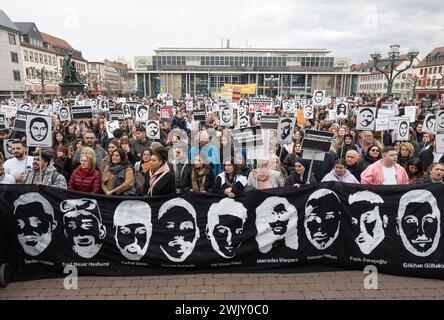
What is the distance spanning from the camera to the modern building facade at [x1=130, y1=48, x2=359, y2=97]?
8862 centimetres

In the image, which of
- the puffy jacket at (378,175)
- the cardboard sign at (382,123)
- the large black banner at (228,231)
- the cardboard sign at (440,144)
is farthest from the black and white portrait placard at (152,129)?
the cardboard sign at (440,144)

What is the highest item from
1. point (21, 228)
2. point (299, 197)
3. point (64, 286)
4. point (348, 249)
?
point (299, 197)

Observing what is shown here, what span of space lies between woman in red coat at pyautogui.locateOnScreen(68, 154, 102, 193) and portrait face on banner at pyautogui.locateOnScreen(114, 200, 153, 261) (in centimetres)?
75

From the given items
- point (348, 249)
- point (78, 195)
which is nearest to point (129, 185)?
point (78, 195)

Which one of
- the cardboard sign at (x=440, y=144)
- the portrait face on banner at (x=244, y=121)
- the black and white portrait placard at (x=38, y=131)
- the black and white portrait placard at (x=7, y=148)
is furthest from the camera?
the portrait face on banner at (x=244, y=121)

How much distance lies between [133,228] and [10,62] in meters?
64.0

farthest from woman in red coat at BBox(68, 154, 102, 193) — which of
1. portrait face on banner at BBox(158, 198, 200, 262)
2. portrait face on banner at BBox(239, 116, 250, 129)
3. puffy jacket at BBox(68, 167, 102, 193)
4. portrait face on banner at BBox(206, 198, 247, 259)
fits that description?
portrait face on banner at BBox(239, 116, 250, 129)

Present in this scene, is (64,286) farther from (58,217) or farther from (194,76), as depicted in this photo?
(194,76)

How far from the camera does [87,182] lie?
16.9ft

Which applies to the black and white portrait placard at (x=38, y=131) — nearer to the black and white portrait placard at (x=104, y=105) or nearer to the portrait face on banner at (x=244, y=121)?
the portrait face on banner at (x=244, y=121)

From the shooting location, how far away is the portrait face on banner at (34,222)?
15.3 feet

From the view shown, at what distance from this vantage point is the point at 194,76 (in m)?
89.0

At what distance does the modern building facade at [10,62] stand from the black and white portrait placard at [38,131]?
58806mm

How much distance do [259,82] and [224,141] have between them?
8490cm
